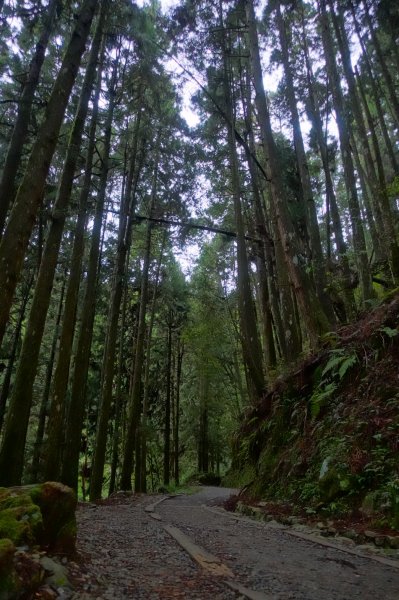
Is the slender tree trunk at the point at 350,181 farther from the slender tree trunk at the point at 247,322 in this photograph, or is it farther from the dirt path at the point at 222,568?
the dirt path at the point at 222,568

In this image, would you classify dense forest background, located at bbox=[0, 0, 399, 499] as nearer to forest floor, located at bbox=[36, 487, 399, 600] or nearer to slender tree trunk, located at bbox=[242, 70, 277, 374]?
slender tree trunk, located at bbox=[242, 70, 277, 374]

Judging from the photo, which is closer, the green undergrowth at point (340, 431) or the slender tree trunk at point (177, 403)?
the green undergrowth at point (340, 431)

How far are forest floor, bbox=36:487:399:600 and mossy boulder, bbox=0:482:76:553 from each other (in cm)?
27

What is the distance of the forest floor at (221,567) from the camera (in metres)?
2.80

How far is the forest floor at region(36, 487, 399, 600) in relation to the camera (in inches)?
110

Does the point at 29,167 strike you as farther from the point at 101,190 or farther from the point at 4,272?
the point at 101,190

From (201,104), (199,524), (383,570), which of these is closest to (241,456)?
(199,524)

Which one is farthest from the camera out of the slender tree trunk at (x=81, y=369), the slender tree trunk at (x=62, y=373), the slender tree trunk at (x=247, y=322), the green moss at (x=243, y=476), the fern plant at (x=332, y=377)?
the slender tree trunk at (x=247, y=322)

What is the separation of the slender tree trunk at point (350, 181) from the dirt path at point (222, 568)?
7.14 m

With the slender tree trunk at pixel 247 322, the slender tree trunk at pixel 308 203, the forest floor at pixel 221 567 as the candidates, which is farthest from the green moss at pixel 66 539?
the slender tree trunk at pixel 308 203

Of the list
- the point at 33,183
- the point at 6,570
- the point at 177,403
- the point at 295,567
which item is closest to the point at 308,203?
the point at 33,183

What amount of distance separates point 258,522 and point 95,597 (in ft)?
13.3

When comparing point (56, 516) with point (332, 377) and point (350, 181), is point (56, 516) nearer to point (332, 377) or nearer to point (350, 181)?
point (332, 377)

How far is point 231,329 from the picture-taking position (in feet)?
80.6
